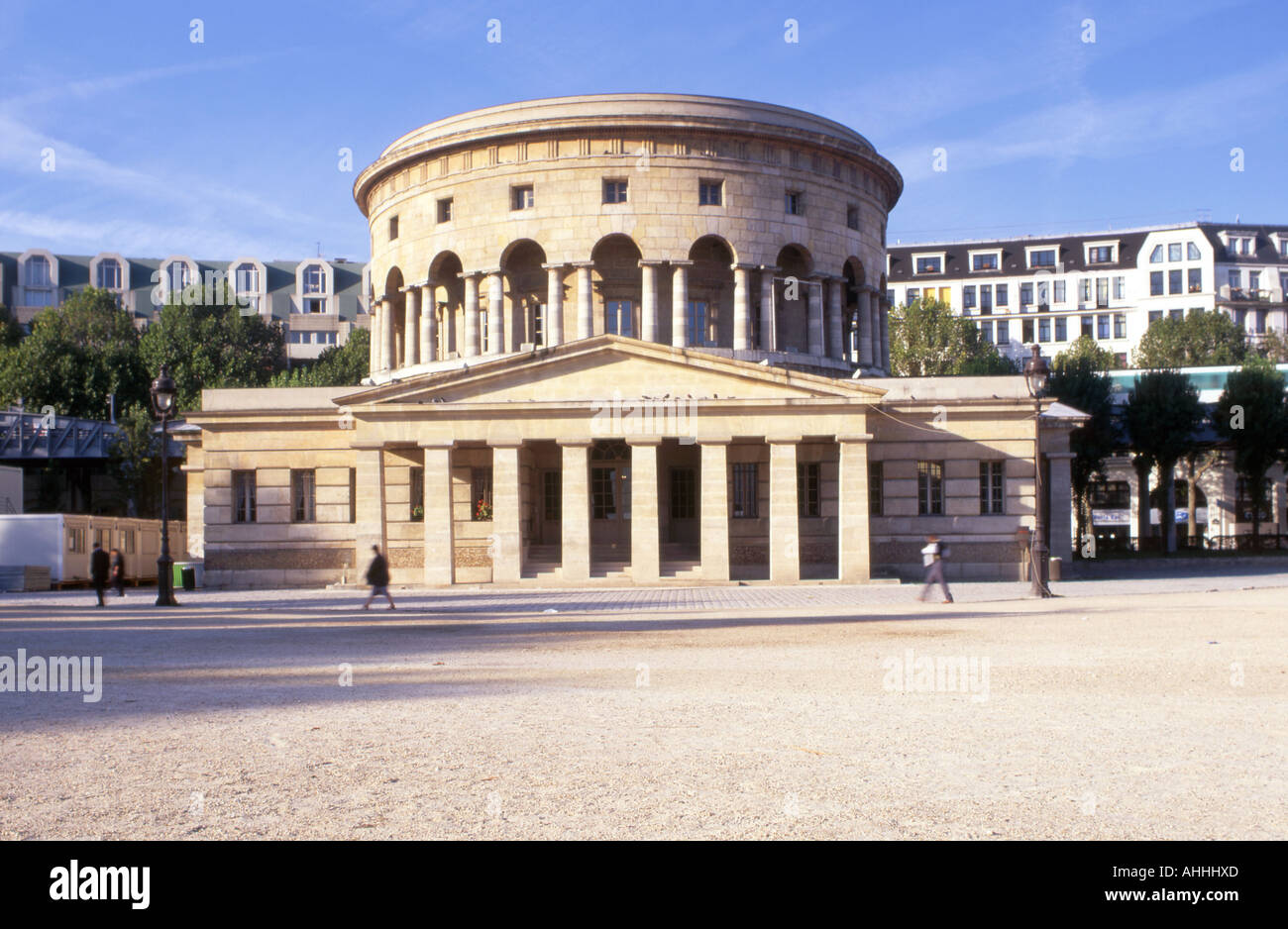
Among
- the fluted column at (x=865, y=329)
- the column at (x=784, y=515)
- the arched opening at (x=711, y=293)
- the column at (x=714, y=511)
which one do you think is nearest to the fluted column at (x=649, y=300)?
the arched opening at (x=711, y=293)

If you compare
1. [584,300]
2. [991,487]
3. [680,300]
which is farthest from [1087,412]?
[584,300]

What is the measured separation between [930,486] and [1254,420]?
36.5 meters

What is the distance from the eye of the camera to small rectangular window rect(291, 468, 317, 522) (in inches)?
1842

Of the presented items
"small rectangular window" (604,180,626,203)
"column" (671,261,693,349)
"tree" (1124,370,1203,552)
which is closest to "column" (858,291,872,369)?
"column" (671,261,693,349)

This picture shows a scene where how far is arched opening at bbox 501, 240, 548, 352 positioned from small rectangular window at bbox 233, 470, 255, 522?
14154 mm

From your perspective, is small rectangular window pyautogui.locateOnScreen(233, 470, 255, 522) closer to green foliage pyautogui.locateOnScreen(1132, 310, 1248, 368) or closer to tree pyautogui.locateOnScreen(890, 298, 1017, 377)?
tree pyautogui.locateOnScreen(890, 298, 1017, 377)

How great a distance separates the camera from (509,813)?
7852mm

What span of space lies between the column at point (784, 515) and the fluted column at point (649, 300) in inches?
528

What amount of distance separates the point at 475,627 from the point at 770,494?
19343 mm

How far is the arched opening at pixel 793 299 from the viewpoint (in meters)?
57.7

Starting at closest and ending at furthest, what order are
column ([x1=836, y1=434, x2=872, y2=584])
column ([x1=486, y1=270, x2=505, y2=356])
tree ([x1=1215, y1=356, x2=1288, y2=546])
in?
column ([x1=836, y1=434, x2=872, y2=584]) → column ([x1=486, y1=270, x2=505, y2=356]) → tree ([x1=1215, y1=356, x2=1288, y2=546])
